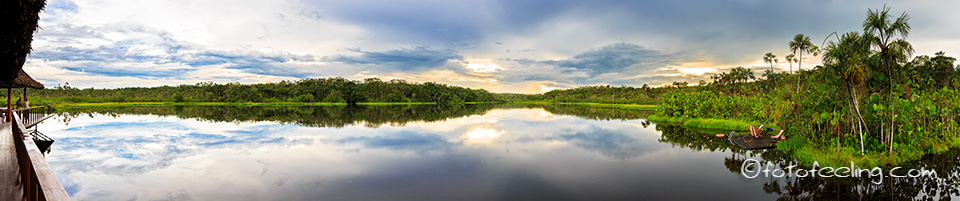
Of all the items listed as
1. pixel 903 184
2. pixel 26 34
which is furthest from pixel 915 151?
pixel 26 34

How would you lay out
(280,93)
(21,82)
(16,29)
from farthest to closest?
(280,93) < (21,82) < (16,29)

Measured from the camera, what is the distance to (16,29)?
15.0ft

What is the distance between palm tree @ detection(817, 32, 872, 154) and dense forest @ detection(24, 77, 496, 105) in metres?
103

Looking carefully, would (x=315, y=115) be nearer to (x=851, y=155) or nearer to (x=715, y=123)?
(x=715, y=123)

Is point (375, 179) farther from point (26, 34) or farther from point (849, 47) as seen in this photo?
point (849, 47)

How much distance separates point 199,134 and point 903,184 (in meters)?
31.4

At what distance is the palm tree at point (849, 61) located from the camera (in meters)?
10.3

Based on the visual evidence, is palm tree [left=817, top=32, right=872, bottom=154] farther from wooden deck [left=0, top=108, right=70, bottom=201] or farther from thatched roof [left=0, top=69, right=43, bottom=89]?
thatched roof [left=0, top=69, right=43, bottom=89]

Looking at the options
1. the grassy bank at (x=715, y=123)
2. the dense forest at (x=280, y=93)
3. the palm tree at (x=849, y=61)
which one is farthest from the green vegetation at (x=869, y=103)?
the dense forest at (x=280, y=93)

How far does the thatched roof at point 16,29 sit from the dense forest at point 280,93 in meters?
99.5

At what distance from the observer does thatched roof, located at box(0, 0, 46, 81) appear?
4180 mm

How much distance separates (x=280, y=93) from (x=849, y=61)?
115236mm

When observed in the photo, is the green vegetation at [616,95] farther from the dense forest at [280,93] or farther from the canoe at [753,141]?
the canoe at [753,141]

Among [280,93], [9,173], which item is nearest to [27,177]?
[9,173]
